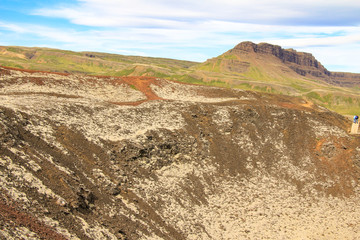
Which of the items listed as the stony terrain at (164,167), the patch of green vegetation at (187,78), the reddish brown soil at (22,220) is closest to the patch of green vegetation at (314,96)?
the patch of green vegetation at (187,78)

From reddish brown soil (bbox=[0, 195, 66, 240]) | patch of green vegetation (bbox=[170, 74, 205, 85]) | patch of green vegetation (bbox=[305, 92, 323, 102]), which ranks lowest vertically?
reddish brown soil (bbox=[0, 195, 66, 240])

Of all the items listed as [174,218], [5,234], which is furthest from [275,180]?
[5,234]

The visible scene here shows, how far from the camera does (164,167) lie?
31547mm

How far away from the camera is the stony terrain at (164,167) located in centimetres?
1988

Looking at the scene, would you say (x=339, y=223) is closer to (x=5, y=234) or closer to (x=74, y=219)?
(x=74, y=219)

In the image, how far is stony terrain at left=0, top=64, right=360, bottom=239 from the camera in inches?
782

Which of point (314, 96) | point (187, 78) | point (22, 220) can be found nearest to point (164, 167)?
point (22, 220)

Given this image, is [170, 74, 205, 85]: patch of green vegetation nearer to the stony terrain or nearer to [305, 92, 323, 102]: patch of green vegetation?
[305, 92, 323, 102]: patch of green vegetation

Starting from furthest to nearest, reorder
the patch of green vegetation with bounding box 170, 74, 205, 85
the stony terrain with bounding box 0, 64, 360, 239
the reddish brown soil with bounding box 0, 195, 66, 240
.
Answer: the patch of green vegetation with bounding box 170, 74, 205, 85 < the stony terrain with bounding box 0, 64, 360, 239 < the reddish brown soil with bounding box 0, 195, 66, 240

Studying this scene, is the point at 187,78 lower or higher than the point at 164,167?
higher

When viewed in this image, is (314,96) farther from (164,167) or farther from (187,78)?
(164,167)

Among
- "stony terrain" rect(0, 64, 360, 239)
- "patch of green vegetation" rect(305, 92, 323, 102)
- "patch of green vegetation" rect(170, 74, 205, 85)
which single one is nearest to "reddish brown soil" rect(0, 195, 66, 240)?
"stony terrain" rect(0, 64, 360, 239)

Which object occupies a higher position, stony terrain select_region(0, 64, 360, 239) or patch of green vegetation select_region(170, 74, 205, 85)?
patch of green vegetation select_region(170, 74, 205, 85)

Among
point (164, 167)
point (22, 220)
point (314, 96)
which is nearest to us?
point (22, 220)
